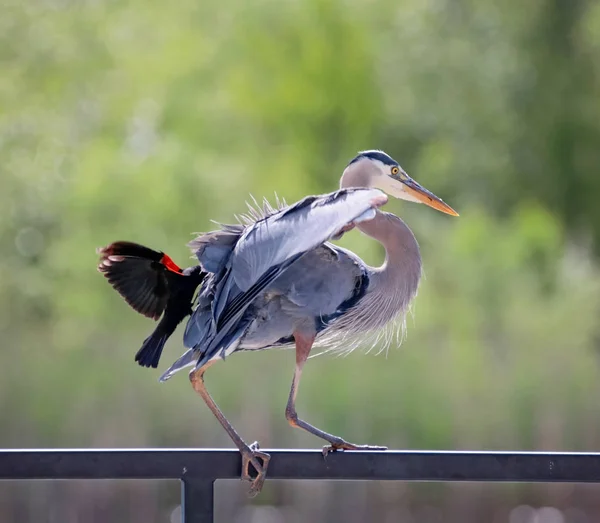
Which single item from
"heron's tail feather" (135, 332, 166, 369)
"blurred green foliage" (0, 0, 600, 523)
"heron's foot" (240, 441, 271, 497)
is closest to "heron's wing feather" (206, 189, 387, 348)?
"heron's tail feather" (135, 332, 166, 369)

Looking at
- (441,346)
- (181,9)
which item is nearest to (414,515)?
(441,346)

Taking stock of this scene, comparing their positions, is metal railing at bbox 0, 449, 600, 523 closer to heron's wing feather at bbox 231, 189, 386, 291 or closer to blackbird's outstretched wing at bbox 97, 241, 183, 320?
heron's wing feather at bbox 231, 189, 386, 291

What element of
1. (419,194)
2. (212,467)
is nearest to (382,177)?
(419,194)

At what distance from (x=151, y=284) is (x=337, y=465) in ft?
2.80

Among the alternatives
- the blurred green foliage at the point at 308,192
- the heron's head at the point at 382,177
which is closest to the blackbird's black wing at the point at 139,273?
the heron's head at the point at 382,177

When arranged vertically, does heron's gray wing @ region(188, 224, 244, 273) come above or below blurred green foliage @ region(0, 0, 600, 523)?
below

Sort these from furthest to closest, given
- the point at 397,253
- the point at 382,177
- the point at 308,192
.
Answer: the point at 308,192 → the point at 382,177 → the point at 397,253

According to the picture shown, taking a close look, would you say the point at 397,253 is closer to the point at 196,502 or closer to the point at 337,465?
the point at 337,465

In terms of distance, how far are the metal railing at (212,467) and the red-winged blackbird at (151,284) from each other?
62 centimetres

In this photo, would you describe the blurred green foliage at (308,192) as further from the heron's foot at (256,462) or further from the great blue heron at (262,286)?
the heron's foot at (256,462)

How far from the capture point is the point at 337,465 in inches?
73.6

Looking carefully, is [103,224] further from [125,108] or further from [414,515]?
[414,515]

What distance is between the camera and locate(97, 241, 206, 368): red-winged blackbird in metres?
2.44

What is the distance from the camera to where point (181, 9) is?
15.2 meters
